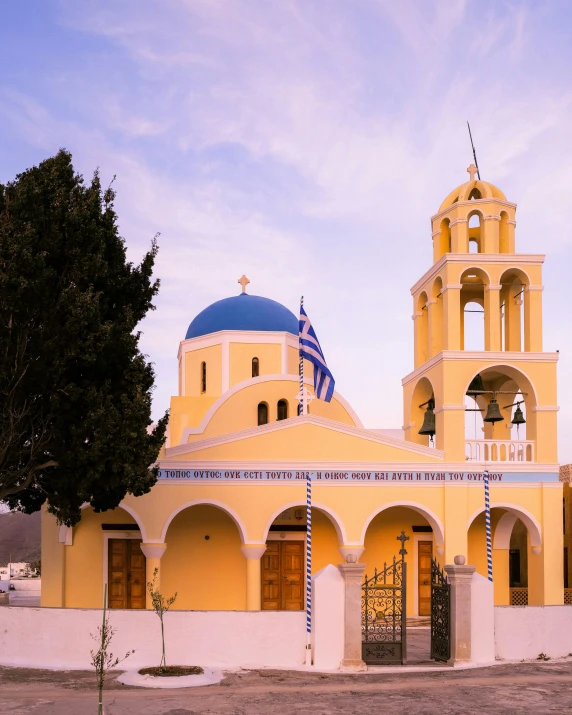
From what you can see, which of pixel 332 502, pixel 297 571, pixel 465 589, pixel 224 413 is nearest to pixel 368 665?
pixel 465 589

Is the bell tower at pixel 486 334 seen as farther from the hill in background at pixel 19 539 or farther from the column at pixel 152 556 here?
the hill in background at pixel 19 539

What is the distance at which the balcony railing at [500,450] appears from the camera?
21531 mm

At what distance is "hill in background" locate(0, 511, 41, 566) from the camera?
81.8m

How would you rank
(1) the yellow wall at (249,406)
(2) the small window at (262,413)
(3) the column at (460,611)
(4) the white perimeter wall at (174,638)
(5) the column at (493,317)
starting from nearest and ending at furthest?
(4) the white perimeter wall at (174,638), (3) the column at (460,611), (5) the column at (493,317), (1) the yellow wall at (249,406), (2) the small window at (262,413)

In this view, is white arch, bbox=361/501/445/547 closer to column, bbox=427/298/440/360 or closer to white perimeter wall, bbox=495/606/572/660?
column, bbox=427/298/440/360

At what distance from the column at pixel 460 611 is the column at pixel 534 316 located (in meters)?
7.80

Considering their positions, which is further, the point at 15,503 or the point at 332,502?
the point at 332,502

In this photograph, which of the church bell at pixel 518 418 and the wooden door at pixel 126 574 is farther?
the wooden door at pixel 126 574

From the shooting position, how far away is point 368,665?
15320 millimetres

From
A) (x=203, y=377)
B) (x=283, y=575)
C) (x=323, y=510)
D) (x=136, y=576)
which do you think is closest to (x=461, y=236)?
(x=323, y=510)

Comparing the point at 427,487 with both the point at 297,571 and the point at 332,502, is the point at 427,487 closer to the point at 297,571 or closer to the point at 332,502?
the point at 332,502

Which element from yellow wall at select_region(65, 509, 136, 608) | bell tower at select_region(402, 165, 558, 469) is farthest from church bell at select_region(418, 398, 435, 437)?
yellow wall at select_region(65, 509, 136, 608)

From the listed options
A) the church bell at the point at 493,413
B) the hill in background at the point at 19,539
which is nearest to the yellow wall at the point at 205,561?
the church bell at the point at 493,413

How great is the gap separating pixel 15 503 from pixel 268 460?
5.74m
